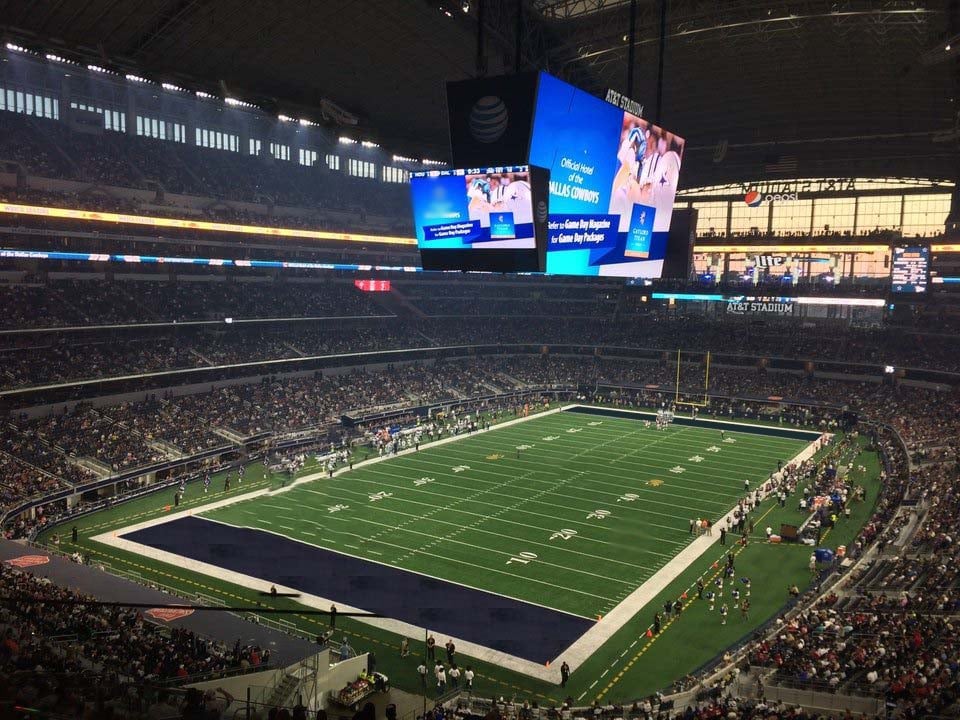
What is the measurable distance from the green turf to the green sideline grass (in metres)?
0.10

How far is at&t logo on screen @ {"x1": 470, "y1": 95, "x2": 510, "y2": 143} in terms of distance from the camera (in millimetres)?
19469

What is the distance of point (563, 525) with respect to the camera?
1233 inches

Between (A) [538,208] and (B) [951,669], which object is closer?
(B) [951,669]

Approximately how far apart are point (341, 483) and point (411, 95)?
21231 mm

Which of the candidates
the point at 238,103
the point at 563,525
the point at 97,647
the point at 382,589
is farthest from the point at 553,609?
the point at 238,103

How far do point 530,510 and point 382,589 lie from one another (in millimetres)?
9880

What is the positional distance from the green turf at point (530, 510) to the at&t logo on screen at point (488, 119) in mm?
13861

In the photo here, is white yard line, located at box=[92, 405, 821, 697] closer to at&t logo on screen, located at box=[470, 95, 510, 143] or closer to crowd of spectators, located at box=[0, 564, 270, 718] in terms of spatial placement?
crowd of spectators, located at box=[0, 564, 270, 718]

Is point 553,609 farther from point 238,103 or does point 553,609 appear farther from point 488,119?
point 238,103

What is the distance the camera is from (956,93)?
4138 cm

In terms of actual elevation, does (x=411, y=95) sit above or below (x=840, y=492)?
above

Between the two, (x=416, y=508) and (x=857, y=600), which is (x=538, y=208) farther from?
(x=416, y=508)

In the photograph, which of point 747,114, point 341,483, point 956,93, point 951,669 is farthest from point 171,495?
point 956,93

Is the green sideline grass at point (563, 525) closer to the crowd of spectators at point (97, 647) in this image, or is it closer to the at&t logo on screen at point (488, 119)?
the crowd of spectators at point (97, 647)
